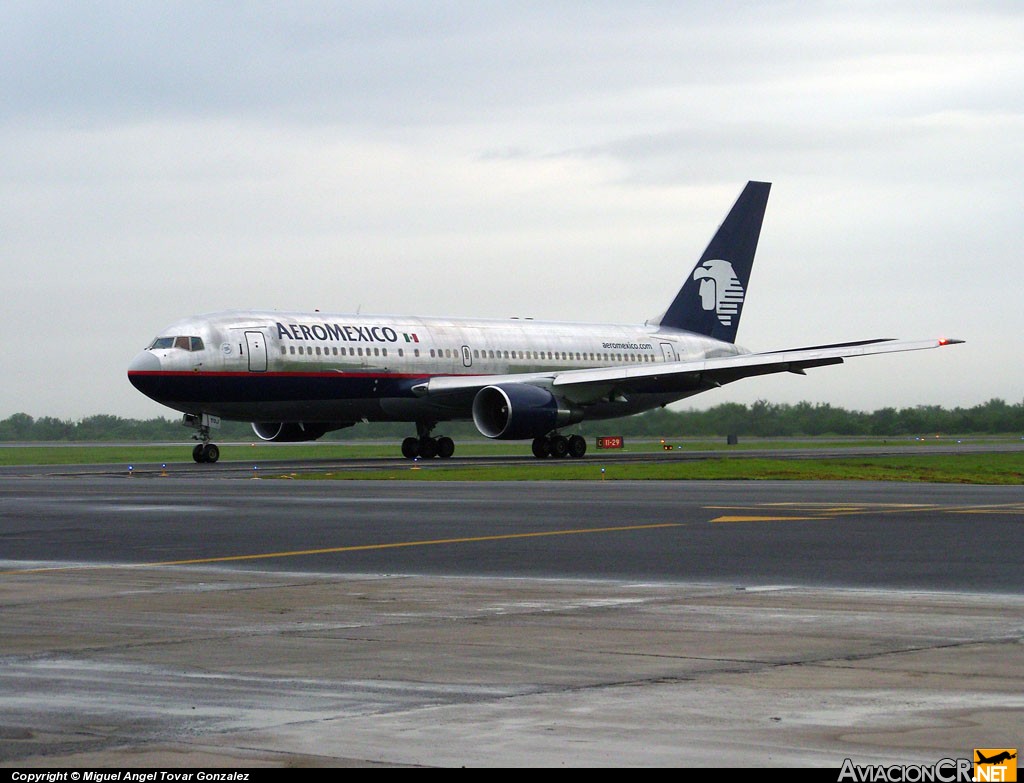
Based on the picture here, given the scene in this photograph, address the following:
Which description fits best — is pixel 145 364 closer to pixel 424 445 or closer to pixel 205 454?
pixel 205 454

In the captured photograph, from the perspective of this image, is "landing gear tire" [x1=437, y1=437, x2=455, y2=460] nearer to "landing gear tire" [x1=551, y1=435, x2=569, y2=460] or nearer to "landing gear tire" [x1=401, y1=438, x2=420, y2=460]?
"landing gear tire" [x1=401, y1=438, x2=420, y2=460]

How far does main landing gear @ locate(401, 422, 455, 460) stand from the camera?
49.4m

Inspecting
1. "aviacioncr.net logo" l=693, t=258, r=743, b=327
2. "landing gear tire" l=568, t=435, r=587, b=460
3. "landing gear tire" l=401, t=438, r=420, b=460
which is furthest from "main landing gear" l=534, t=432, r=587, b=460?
"aviacioncr.net logo" l=693, t=258, r=743, b=327

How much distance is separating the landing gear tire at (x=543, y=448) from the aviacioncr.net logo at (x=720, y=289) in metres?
12.0

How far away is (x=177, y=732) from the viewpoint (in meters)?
6.90

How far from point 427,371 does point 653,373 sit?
23.2 feet

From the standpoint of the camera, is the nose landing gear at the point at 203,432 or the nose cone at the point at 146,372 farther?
the nose landing gear at the point at 203,432

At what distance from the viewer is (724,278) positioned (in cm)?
5797

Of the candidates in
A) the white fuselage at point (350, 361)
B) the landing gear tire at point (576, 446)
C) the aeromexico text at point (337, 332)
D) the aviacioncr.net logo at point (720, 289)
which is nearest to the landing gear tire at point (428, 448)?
the white fuselage at point (350, 361)

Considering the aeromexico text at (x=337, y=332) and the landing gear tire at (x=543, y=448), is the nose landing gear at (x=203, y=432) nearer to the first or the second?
the aeromexico text at (x=337, y=332)

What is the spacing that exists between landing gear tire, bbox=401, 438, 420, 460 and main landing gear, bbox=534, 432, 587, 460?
12.8 ft

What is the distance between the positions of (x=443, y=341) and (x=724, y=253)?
1400 cm

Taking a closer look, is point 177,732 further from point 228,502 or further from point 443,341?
point 443,341

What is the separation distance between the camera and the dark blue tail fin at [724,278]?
2256 inches
